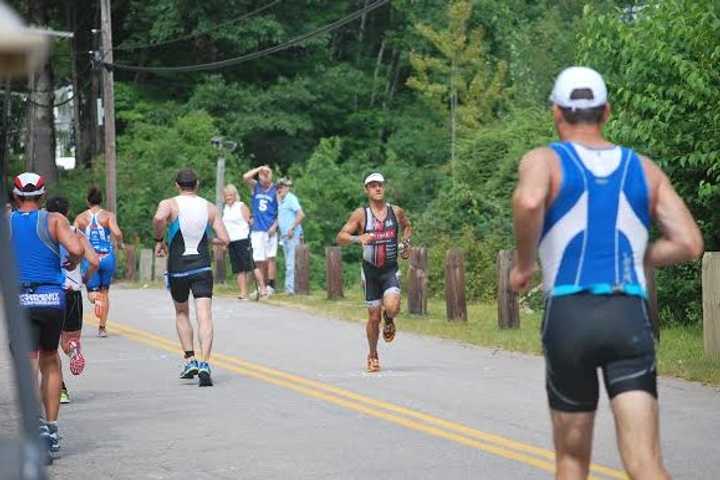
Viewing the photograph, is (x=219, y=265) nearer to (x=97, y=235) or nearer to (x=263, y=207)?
(x=263, y=207)

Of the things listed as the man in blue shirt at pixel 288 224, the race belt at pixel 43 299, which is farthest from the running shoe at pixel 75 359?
the man in blue shirt at pixel 288 224

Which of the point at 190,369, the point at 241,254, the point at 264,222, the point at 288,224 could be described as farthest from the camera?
the point at 288,224

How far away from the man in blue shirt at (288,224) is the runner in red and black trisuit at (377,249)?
11077 millimetres

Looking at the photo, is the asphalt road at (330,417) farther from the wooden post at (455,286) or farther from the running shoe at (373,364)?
the wooden post at (455,286)

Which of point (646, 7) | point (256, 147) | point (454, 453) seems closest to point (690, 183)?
point (646, 7)

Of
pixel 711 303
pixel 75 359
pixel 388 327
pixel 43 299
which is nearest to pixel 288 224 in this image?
pixel 388 327

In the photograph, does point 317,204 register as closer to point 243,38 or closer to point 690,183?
point 243,38

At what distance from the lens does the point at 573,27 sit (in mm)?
53562

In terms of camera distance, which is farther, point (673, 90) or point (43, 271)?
point (673, 90)

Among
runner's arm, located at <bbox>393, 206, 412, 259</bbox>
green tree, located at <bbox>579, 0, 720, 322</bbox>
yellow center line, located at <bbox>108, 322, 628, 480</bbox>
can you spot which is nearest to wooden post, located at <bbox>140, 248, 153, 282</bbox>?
green tree, located at <bbox>579, 0, 720, 322</bbox>

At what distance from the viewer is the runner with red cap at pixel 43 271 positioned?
11.1 meters

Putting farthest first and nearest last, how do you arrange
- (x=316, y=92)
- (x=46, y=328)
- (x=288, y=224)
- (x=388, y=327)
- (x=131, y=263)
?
(x=316, y=92), (x=131, y=263), (x=288, y=224), (x=388, y=327), (x=46, y=328)

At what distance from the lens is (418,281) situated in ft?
71.6

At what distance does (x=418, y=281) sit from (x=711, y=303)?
23.3 feet
